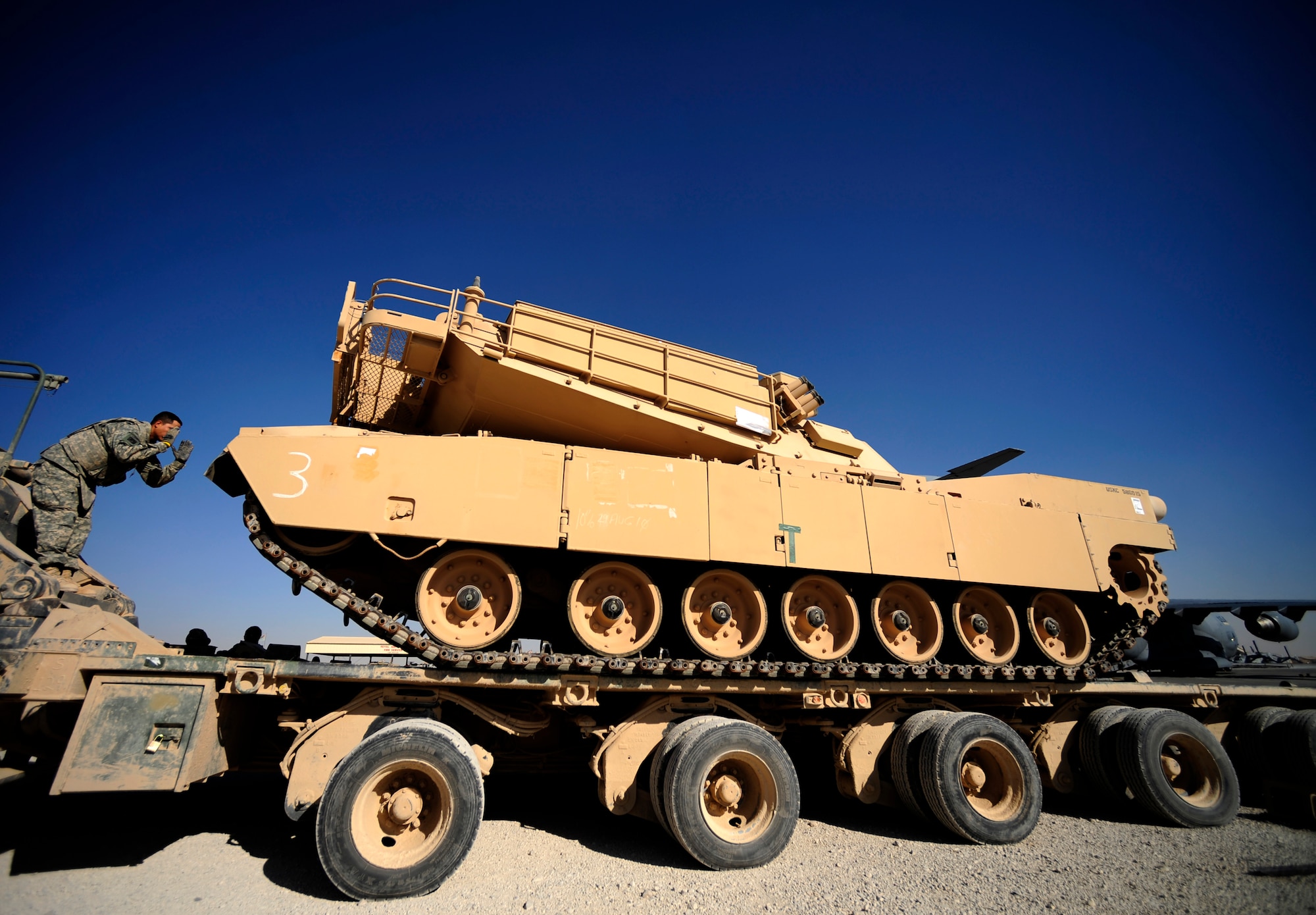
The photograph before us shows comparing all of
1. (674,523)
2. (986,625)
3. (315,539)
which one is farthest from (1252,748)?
(315,539)

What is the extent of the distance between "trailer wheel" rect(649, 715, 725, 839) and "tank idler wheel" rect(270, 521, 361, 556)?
12.3 feet

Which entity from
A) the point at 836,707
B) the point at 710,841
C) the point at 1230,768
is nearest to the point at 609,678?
the point at 710,841

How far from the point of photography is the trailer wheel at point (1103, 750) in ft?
25.2

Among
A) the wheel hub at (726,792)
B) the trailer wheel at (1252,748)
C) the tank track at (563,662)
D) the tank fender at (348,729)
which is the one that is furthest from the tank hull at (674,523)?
the trailer wheel at (1252,748)

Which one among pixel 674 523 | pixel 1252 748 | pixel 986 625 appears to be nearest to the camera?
pixel 674 523

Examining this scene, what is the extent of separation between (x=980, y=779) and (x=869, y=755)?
1198mm

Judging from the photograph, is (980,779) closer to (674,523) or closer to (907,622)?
(907,622)

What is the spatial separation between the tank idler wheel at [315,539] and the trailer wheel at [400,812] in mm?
1874

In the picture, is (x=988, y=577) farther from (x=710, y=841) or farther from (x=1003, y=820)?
(x=710, y=841)

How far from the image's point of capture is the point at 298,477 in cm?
599

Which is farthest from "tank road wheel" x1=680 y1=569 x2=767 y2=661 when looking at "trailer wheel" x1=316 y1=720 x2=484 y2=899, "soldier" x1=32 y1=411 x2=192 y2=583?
"soldier" x1=32 y1=411 x2=192 y2=583

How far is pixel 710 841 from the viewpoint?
5.85 metres

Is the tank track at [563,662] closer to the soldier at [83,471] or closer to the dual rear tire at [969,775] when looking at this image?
the dual rear tire at [969,775]

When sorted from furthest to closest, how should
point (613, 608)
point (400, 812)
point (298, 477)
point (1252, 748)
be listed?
point (1252, 748) < point (613, 608) < point (298, 477) < point (400, 812)
